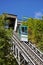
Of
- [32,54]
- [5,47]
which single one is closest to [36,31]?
[32,54]

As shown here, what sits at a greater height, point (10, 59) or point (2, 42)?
point (2, 42)

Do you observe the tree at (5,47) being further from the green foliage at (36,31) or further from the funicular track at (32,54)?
the green foliage at (36,31)

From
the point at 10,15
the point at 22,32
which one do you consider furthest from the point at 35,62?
the point at 10,15

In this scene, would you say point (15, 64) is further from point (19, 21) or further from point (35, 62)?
point (19, 21)

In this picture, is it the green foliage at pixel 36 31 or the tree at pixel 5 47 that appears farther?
the green foliage at pixel 36 31

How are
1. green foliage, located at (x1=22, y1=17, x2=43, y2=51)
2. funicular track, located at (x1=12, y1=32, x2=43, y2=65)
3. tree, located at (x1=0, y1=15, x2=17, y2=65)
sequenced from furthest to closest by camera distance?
green foliage, located at (x1=22, y1=17, x2=43, y2=51), funicular track, located at (x1=12, y1=32, x2=43, y2=65), tree, located at (x1=0, y1=15, x2=17, y2=65)

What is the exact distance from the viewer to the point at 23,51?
31.1 m

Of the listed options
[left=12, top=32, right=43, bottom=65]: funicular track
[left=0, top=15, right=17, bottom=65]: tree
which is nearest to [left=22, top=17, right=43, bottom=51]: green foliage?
[left=12, top=32, right=43, bottom=65]: funicular track

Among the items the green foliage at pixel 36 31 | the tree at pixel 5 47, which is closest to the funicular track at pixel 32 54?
the tree at pixel 5 47

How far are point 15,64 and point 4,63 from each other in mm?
1530

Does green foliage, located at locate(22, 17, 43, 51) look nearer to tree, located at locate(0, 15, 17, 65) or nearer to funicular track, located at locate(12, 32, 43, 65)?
funicular track, located at locate(12, 32, 43, 65)

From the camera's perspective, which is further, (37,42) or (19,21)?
(19,21)

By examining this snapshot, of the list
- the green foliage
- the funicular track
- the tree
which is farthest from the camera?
the green foliage

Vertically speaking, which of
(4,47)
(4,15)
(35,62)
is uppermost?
(4,15)
